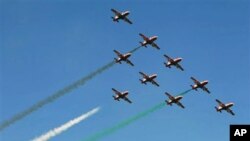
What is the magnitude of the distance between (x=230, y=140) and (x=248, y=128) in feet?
24.5

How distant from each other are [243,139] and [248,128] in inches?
182

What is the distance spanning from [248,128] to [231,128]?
5.86m

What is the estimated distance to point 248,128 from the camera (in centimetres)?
15925

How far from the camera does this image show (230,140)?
154 meters

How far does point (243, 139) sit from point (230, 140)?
3.51 metres

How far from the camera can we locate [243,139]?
155625mm

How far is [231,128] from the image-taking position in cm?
15562

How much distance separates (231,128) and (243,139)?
3.77m
